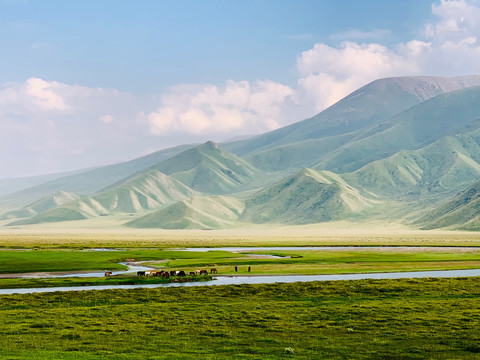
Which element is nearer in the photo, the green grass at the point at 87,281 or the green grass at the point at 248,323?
the green grass at the point at 248,323

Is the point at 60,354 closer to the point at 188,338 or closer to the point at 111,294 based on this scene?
the point at 188,338

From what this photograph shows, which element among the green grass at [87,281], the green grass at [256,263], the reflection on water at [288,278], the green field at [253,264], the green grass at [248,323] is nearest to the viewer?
the green grass at [248,323]

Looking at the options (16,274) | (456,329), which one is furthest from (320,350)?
(16,274)

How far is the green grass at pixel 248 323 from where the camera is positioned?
3072cm

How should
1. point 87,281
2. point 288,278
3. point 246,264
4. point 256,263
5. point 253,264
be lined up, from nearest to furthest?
point 87,281 → point 288,278 → point 253,264 → point 246,264 → point 256,263

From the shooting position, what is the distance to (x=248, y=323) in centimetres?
3875

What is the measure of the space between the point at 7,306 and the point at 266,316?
2192cm

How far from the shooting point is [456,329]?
35.9 m

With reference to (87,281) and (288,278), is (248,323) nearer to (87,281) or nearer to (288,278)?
(288,278)

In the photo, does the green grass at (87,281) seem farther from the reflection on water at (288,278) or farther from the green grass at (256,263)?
the green grass at (256,263)

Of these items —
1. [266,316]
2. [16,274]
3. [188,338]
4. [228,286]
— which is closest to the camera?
[188,338]

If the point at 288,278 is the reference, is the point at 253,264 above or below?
above

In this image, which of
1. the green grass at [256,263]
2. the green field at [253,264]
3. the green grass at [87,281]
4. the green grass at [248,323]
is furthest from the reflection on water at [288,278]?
the green grass at [248,323]

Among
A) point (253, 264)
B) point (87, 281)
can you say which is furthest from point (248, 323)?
point (253, 264)
